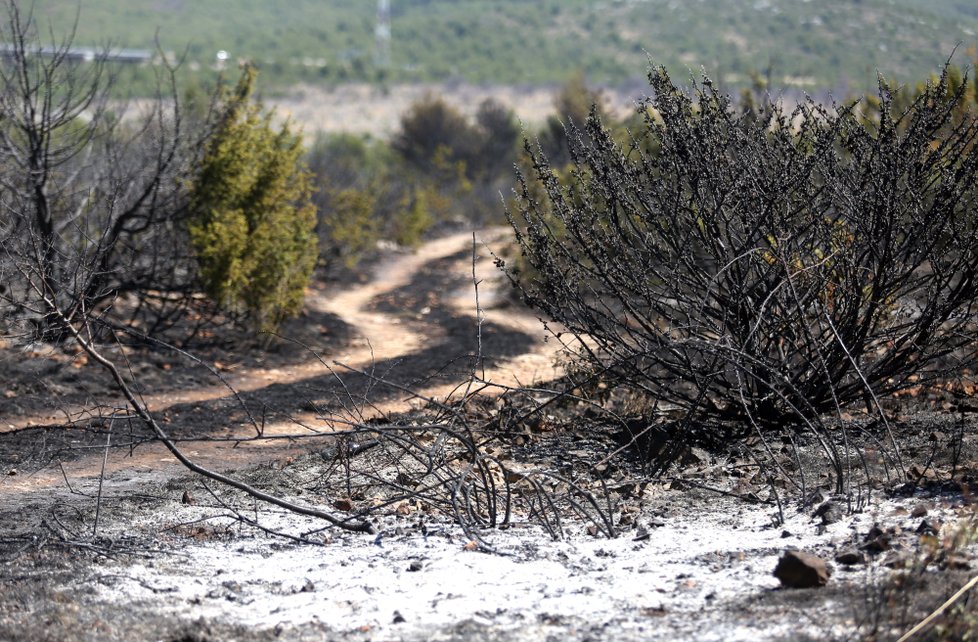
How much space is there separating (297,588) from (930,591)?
231 cm

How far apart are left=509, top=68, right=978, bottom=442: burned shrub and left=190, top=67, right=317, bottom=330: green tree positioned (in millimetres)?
5501

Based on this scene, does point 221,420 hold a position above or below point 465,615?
below

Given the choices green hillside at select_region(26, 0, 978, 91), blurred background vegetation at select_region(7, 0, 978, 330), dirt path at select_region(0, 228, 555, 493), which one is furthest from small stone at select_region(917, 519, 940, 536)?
green hillside at select_region(26, 0, 978, 91)

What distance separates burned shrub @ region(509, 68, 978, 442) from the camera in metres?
6.27

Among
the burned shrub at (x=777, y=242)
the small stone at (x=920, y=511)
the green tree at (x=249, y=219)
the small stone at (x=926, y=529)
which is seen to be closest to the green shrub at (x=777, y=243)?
the burned shrub at (x=777, y=242)

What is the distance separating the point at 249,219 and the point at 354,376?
2822 mm

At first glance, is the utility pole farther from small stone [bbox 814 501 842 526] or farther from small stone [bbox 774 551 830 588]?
small stone [bbox 774 551 830 588]

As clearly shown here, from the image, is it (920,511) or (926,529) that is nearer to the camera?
(926,529)

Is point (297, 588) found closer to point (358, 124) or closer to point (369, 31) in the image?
point (358, 124)

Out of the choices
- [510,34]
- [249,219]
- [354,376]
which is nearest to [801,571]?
[354,376]

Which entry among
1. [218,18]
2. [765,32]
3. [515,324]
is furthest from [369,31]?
[515,324]

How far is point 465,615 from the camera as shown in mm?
4074

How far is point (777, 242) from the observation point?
6324 mm

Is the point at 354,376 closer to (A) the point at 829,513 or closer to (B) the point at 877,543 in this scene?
(A) the point at 829,513
